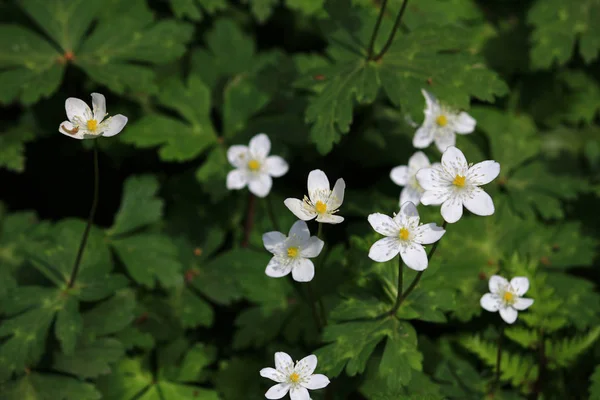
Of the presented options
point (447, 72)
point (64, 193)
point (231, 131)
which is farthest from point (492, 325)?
point (64, 193)

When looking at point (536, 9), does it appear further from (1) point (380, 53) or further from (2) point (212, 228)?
(2) point (212, 228)

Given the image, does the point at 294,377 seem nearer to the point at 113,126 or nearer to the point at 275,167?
the point at 113,126

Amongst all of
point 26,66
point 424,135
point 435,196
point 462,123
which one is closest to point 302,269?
point 435,196

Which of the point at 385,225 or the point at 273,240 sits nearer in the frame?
the point at 385,225

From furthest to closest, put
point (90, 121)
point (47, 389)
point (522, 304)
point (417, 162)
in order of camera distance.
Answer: point (417, 162) < point (47, 389) < point (522, 304) < point (90, 121)

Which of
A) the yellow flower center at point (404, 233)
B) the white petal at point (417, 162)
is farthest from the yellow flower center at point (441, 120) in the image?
the yellow flower center at point (404, 233)

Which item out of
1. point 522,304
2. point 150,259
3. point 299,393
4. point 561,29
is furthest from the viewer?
point 561,29
